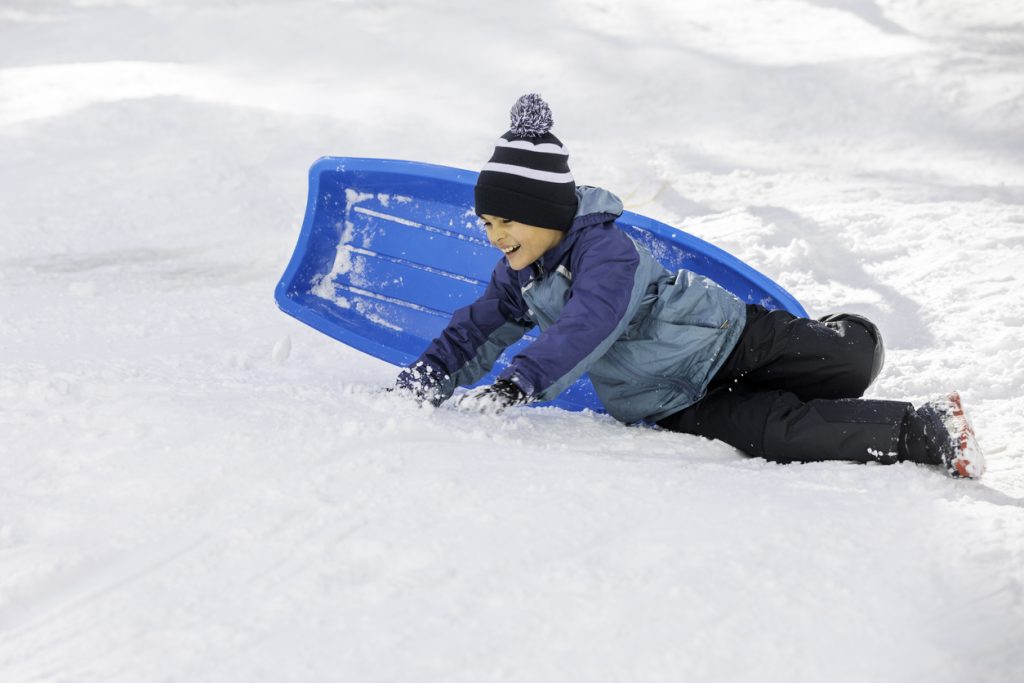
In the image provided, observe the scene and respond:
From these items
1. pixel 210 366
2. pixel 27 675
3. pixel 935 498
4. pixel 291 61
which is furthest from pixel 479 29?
pixel 27 675

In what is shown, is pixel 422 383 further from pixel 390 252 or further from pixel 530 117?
pixel 390 252

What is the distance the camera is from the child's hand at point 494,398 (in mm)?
1978

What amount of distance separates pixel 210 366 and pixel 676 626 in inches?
64.5

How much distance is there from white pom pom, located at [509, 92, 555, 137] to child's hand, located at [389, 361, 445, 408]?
1.91ft

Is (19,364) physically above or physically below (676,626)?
below

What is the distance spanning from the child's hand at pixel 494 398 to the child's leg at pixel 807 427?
0.49 m

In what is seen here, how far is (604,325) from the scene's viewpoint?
2066mm

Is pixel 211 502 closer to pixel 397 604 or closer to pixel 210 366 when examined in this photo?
pixel 397 604

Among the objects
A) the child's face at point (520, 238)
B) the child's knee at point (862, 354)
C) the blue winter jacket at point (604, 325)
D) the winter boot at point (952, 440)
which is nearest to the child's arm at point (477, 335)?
the blue winter jacket at point (604, 325)

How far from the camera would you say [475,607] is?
4.23ft

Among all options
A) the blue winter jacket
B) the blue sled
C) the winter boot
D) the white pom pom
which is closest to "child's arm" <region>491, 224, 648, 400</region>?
the blue winter jacket

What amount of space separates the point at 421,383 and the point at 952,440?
1.11m

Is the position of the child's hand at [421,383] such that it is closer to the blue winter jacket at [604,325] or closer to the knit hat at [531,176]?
the blue winter jacket at [604,325]

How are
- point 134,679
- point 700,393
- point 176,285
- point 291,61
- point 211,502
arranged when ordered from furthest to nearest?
point 291,61 → point 176,285 → point 700,393 → point 211,502 → point 134,679
